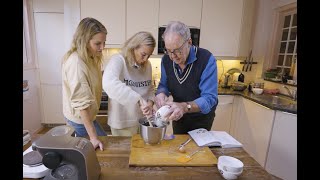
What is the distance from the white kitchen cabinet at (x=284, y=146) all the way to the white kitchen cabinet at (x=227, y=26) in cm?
115

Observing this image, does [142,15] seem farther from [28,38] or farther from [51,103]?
[51,103]

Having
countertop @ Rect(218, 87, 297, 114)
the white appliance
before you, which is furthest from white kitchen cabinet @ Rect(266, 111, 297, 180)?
the white appliance

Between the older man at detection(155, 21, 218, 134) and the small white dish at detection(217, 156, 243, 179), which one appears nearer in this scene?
the small white dish at detection(217, 156, 243, 179)

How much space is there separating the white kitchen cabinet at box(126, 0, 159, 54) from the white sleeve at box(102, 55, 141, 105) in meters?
1.45

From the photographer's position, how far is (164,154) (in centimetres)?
96

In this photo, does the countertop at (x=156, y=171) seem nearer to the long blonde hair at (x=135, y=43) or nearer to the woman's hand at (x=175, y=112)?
the woman's hand at (x=175, y=112)

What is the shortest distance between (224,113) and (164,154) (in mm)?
1873

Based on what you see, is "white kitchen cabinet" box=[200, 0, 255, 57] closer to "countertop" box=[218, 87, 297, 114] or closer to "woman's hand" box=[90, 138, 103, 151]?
"countertop" box=[218, 87, 297, 114]

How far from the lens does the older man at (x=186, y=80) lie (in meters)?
1.16

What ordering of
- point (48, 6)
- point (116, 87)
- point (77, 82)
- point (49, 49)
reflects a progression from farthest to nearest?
point (49, 49)
point (48, 6)
point (116, 87)
point (77, 82)

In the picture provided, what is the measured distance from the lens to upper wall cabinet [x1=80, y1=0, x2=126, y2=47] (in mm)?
2449

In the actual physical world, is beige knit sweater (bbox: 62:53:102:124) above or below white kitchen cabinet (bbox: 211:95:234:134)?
above

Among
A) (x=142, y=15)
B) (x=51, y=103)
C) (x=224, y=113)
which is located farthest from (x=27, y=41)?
(x=224, y=113)
